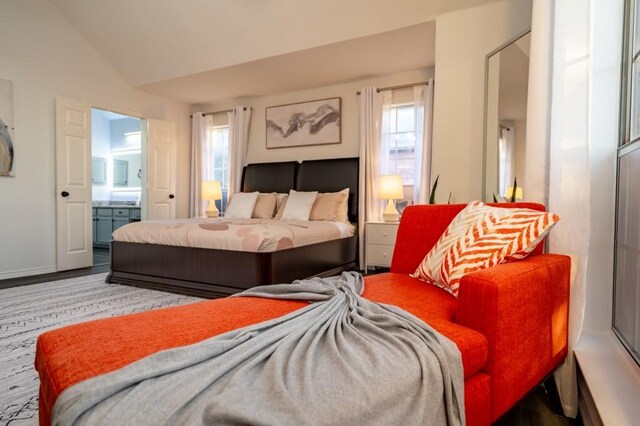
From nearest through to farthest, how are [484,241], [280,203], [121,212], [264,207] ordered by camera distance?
[484,241] < [264,207] < [280,203] < [121,212]

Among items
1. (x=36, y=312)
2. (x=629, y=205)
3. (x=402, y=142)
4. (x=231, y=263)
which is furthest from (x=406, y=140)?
(x=36, y=312)

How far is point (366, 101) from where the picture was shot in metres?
4.87

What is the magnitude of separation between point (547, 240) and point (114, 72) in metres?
5.71

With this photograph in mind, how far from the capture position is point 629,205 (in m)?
1.58

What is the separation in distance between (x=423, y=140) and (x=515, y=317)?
3528 millimetres

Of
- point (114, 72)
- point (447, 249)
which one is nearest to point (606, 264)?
point (447, 249)

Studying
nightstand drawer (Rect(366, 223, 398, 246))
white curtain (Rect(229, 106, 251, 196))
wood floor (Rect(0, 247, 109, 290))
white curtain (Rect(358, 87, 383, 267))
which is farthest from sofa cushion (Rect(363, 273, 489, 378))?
white curtain (Rect(229, 106, 251, 196))

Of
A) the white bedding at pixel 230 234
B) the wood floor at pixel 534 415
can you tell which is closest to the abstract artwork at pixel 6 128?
the white bedding at pixel 230 234

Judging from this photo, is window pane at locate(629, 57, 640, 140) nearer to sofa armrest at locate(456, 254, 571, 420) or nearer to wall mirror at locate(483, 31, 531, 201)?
sofa armrest at locate(456, 254, 571, 420)

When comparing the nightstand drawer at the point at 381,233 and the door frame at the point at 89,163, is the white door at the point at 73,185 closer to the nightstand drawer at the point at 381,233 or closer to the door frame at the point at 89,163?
the door frame at the point at 89,163

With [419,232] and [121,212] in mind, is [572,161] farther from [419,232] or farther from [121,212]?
[121,212]

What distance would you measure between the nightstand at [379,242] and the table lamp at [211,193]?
2.41 m

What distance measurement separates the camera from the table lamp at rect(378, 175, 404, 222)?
441cm

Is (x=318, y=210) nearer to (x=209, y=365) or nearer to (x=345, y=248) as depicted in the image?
(x=345, y=248)
